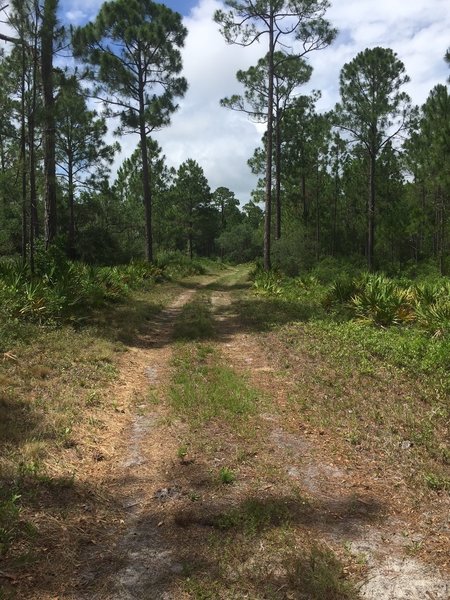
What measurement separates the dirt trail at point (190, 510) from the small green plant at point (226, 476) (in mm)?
117

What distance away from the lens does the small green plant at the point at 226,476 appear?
455cm

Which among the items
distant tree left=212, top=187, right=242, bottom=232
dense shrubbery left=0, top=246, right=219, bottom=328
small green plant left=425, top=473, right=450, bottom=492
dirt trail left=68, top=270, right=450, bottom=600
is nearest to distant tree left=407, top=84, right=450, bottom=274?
dense shrubbery left=0, top=246, right=219, bottom=328

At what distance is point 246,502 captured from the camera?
4172 mm

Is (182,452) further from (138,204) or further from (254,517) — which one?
(138,204)

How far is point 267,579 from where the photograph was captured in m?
3.24

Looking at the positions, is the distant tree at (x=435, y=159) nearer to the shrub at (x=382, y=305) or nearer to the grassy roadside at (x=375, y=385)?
the shrub at (x=382, y=305)

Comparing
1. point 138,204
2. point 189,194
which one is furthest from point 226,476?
point 189,194

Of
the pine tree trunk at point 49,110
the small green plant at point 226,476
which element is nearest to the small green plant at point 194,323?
the pine tree trunk at point 49,110

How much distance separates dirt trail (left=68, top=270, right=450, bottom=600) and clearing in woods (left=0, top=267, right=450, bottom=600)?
0.01 m

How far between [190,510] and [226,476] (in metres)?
0.59

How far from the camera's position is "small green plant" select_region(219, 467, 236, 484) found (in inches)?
179

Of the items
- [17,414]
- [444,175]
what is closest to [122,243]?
[444,175]

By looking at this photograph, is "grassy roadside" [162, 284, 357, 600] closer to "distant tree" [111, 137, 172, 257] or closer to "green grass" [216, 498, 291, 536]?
"green grass" [216, 498, 291, 536]

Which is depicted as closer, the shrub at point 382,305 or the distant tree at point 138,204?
the shrub at point 382,305
